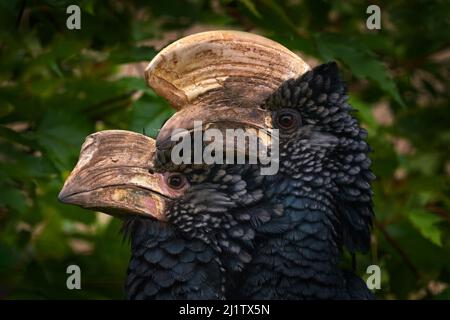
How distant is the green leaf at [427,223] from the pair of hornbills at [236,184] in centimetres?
75

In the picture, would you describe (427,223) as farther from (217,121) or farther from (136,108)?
(217,121)

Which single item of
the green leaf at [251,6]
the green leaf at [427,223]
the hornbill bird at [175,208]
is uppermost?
the green leaf at [251,6]

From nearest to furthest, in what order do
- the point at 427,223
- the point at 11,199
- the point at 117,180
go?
the point at 117,180 < the point at 11,199 < the point at 427,223

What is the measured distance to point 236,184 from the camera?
1.67m

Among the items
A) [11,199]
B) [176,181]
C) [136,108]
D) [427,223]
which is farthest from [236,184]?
[427,223]

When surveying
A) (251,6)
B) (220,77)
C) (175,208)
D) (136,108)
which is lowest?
(175,208)

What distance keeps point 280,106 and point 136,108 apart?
25.2 inches

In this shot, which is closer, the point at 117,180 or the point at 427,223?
the point at 117,180

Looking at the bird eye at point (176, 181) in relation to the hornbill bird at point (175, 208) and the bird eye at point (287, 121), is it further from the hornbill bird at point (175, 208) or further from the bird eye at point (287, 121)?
the bird eye at point (287, 121)

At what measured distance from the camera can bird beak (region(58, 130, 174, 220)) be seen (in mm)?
1647

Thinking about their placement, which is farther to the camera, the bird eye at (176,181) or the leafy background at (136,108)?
the leafy background at (136,108)

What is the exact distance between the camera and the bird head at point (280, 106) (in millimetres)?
1676

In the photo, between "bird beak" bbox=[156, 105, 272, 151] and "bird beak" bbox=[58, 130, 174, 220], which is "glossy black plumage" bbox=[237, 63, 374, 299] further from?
"bird beak" bbox=[58, 130, 174, 220]

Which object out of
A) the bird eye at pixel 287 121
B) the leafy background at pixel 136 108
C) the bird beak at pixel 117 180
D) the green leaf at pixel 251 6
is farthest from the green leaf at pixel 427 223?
the bird beak at pixel 117 180
